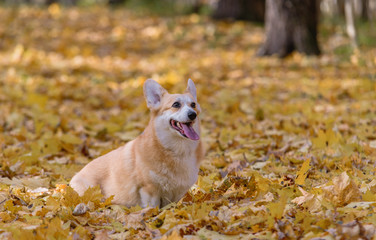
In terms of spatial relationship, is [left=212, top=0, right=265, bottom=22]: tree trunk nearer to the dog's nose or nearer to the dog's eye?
the dog's eye

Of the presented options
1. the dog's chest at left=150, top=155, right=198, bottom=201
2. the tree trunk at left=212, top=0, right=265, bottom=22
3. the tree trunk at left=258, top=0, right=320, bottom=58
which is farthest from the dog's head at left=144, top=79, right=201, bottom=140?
the tree trunk at left=212, top=0, right=265, bottom=22

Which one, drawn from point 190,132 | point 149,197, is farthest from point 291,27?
point 149,197

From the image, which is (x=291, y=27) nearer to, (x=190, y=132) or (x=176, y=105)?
(x=176, y=105)

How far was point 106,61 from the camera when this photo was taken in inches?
395

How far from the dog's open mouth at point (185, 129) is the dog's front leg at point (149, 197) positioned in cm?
48

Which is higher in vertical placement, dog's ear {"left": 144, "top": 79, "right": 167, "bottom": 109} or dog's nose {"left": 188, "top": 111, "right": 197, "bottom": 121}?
dog's ear {"left": 144, "top": 79, "right": 167, "bottom": 109}

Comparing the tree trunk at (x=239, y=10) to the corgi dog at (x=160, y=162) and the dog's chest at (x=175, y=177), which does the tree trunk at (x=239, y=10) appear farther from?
the dog's chest at (x=175, y=177)

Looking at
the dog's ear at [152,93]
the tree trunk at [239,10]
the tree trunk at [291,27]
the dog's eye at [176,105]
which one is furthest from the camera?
the tree trunk at [239,10]

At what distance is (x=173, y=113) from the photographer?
3.47 m

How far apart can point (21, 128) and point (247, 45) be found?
7.21 m

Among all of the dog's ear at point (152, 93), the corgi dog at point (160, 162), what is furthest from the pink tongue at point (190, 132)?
the dog's ear at point (152, 93)

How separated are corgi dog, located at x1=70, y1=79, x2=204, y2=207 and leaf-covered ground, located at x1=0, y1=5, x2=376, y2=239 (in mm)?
155

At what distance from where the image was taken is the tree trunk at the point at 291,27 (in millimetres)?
9836

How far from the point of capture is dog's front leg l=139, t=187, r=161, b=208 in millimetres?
3377
